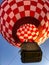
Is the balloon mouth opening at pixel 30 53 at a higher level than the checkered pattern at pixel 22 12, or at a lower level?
lower

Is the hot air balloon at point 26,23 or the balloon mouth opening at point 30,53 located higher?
the hot air balloon at point 26,23

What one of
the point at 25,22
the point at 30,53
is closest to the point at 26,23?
the point at 25,22

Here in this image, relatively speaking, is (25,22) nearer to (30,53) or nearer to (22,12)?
(22,12)

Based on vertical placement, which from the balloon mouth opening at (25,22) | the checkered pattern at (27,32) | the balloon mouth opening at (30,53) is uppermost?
the balloon mouth opening at (25,22)

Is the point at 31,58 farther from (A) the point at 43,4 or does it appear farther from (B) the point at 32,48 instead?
(A) the point at 43,4

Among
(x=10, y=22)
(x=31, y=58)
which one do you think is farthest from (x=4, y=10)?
(x=31, y=58)
